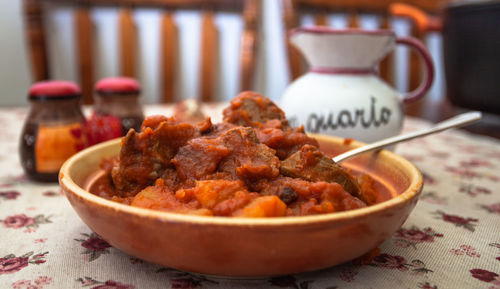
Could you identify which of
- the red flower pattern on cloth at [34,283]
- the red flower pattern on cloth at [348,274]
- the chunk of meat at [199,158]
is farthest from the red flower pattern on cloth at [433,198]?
the red flower pattern on cloth at [34,283]

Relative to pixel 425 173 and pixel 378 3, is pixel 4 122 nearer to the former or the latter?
pixel 425 173

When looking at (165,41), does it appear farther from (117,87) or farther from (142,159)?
(142,159)

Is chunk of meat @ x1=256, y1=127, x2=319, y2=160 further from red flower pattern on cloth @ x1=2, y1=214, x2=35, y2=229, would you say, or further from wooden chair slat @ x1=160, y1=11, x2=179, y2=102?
wooden chair slat @ x1=160, y1=11, x2=179, y2=102

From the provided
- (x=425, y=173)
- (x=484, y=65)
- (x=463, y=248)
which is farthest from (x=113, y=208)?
(x=484, y=65)

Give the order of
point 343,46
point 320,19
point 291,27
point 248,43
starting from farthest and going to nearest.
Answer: point 320,19, point 248,43, point 291,27, point 343,46

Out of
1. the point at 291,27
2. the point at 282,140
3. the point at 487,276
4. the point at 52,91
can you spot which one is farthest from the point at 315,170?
the point at 291,27
